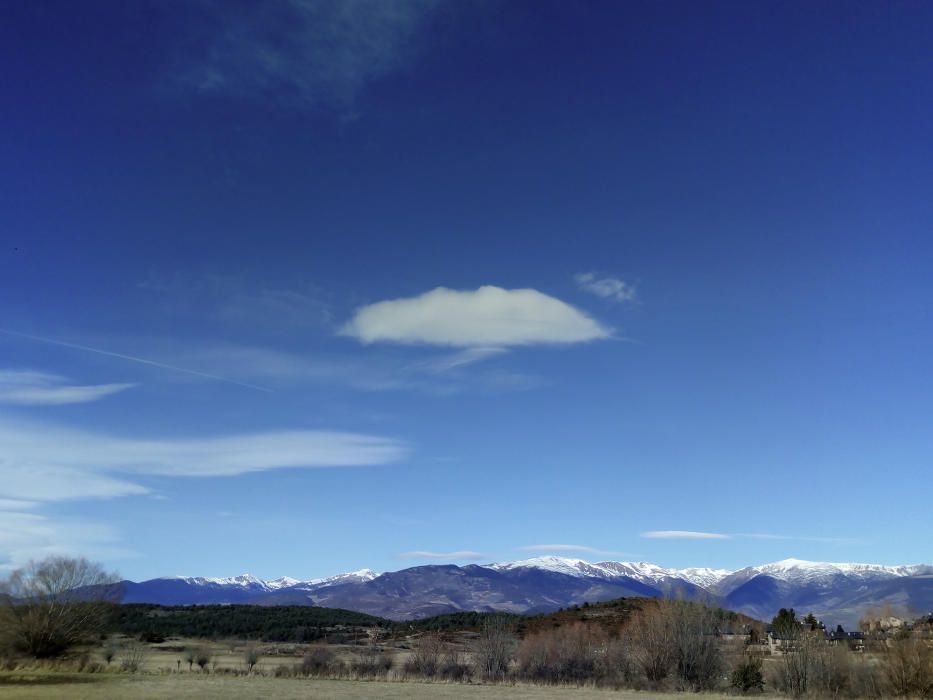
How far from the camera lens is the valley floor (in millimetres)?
37969

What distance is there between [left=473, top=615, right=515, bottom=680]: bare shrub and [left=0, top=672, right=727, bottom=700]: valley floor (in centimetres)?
871

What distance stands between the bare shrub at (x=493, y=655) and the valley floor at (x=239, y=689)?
28.6ft

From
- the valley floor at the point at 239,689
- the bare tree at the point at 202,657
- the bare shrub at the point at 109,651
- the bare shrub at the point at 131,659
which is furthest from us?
the bare tree at the point at 202,657

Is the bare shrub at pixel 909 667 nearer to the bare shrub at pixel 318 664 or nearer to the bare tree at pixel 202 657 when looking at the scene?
the bare shrub at pixel 318 664

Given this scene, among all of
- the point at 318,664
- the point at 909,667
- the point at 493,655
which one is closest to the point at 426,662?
the point at 493,655

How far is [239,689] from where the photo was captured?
144 feet

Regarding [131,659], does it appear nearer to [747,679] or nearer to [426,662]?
[426,662]

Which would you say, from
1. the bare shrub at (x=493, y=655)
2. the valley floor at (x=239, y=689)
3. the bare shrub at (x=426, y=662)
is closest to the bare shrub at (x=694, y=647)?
the valley floor at (x=239, y=689)

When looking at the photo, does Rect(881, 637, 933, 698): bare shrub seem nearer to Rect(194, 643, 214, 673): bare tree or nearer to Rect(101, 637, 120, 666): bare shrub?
Rect(194, 643, 214, 673): bare tree

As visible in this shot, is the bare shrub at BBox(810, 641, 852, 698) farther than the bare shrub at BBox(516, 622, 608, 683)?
No

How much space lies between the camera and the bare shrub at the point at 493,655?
67.1 metres

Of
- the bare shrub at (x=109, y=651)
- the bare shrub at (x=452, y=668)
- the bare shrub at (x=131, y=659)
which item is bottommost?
the bare shrub at (x=452, y=668)

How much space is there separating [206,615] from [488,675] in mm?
80657

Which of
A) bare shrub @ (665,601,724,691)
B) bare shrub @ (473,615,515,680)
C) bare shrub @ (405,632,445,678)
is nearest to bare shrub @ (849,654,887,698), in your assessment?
bare shrub @ (665,601,724,691)
